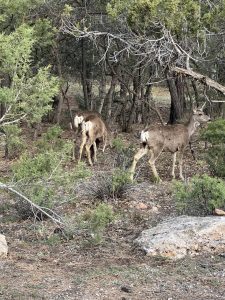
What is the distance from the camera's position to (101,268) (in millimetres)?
8344

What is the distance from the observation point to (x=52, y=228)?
406 inches

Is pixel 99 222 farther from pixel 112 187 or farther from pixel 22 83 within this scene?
pixel 112 187

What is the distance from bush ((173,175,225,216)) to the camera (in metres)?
10.3

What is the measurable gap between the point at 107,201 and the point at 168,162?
4.92m

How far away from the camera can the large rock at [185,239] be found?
880cm

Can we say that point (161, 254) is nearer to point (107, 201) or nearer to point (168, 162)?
point (107, 201)

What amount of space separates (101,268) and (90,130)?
8.72 meters

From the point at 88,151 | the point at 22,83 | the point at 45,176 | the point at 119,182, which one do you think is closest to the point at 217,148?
the point at 119,182

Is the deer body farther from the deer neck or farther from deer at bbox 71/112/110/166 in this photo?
the deer neck

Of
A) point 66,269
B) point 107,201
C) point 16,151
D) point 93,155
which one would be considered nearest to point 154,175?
point 107,201

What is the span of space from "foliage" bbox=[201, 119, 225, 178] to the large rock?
426 cm

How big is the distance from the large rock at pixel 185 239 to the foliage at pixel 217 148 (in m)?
4.26

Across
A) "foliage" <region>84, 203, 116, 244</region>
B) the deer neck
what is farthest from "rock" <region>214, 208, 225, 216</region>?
the deer neck

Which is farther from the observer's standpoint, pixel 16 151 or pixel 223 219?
pixel 16 151
